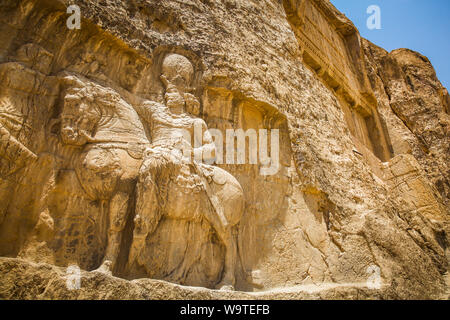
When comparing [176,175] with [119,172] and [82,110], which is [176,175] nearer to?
[119,172]

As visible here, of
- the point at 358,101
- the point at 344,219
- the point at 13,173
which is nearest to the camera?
the point at 13,173

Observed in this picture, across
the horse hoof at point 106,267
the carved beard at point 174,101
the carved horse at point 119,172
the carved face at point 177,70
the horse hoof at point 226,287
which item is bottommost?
the horse hoof at point 226,287

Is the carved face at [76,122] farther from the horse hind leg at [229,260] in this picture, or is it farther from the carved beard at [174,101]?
the horse hind leg at [229,260]

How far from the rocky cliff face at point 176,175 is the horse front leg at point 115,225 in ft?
0.04

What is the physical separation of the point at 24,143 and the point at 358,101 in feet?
27.0

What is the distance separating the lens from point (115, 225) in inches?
108

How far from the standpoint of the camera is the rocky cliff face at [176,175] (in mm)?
2607

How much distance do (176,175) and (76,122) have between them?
3.41 feet

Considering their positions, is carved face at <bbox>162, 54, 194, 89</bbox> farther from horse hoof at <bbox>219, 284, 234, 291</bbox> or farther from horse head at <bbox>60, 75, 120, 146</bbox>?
horse hoof at <bbox>219, 284, 234, 291</bbox>

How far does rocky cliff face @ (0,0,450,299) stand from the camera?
2607mm

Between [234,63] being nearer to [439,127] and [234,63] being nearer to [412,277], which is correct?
[412,277]

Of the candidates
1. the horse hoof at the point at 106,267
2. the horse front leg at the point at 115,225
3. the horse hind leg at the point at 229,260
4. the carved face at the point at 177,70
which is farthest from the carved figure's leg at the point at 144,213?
the carved face at the point at 177,70

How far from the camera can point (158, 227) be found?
3.02 m

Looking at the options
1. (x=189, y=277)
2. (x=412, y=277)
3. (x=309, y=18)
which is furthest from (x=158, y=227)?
(x=309, y=18)
